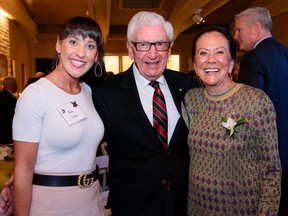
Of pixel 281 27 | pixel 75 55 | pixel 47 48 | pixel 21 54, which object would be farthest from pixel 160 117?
pixel 47 48

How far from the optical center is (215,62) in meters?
1.77

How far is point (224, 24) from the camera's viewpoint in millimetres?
12680

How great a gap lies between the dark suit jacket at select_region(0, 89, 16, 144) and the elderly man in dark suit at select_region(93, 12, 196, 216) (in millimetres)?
2995

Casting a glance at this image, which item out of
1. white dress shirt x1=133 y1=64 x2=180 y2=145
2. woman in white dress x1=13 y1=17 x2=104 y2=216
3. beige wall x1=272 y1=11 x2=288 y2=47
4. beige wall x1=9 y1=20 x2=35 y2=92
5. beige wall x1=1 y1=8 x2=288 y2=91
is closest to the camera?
woman in white dress x1=13 y1=17 x2=104 y2=216

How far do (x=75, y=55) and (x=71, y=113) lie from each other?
306mm

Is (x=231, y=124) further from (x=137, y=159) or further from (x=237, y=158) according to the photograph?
(x=137, y=159)

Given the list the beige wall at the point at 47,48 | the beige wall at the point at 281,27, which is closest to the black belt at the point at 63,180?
the beige wall at the point at 281,27

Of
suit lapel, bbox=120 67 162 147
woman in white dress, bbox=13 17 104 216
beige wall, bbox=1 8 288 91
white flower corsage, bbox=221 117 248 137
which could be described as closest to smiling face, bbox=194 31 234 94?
white flower corsage, bbox=221 117 248 137

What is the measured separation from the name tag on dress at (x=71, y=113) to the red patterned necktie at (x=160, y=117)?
16.9 inches

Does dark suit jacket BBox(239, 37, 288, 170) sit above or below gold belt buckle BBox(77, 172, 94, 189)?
above

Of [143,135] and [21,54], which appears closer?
[143,135]

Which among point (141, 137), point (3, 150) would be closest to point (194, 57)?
point (141, 137)

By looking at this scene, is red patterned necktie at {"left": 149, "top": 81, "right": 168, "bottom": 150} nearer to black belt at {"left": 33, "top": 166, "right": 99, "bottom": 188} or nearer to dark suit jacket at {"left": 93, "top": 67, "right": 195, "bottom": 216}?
dark suit jacket at {"left": 93, "top": 67, "right": 195, "bottom": 216}

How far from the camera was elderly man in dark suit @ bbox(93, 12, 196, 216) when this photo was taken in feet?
6.03
